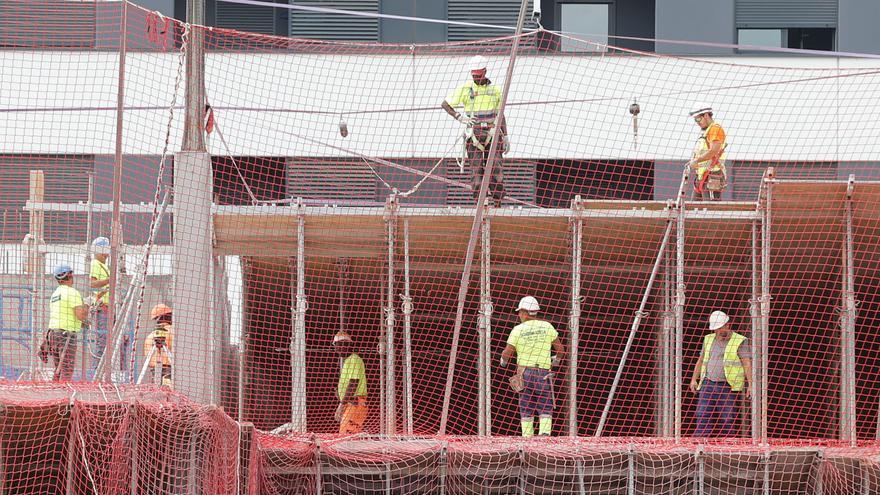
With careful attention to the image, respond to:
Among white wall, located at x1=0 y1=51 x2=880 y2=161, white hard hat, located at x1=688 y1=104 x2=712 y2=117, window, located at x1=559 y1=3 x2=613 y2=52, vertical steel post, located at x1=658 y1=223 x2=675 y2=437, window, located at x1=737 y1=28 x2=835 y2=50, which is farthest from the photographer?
window, located at x1=559 y1=3 x2=613 y2=52

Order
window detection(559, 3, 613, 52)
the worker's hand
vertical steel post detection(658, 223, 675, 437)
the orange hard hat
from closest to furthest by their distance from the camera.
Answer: the worker's hand → vertical steel post detection(658, 223, 675, 437) → the orange hard hat → window detection(559, 3, 613, 52)

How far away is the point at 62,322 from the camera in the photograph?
17.9 m

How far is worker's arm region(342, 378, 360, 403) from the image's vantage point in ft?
63.3

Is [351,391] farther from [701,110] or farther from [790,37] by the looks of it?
[790,37]

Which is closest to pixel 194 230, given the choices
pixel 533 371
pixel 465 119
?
pixel 465 119

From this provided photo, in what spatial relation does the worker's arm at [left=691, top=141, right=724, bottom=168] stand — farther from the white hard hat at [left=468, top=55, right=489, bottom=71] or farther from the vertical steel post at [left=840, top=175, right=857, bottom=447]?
Result: the white hard hat at [left=468, top=55, right=489, bottom=71]

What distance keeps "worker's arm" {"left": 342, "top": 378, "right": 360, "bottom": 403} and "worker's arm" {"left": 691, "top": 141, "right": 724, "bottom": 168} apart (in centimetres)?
479

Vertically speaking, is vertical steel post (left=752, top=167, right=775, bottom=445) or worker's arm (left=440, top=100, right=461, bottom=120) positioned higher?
worker's arm (left=440, top=100, right=461, bottom=120)

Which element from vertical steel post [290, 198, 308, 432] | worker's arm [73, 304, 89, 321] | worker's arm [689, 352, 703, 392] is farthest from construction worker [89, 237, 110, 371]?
worker's arm [689, 352, 703, 392]

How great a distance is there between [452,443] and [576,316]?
6.69 ft

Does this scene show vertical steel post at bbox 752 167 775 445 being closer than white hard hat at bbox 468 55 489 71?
Yes

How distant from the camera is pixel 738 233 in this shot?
18.3 m

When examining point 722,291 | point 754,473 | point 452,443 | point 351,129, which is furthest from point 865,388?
point 351,129

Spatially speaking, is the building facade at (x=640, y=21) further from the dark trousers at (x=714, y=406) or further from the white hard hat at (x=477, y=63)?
the dark trousers at (x=714, y=406)
